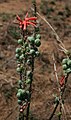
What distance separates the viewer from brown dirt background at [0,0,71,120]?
4441 millimetres

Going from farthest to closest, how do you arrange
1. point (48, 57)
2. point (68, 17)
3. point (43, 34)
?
point (68, 17)
point (43, 34)
point (48, 57)

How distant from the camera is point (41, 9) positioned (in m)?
7.87

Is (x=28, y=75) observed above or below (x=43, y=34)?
above

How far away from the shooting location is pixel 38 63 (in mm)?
5672

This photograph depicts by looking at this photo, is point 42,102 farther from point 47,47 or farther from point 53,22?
point 53,22

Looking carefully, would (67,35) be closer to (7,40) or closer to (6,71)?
(7,40)

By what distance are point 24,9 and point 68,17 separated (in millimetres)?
978

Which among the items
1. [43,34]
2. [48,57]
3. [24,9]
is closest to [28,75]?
[48,57]

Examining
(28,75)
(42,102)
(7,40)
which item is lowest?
(42,102)

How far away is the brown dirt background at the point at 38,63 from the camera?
4441 mm

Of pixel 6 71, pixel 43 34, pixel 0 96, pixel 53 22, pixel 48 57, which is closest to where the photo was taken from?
pixel 0 96

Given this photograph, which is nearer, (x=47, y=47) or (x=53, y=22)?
(x=47, y=47)

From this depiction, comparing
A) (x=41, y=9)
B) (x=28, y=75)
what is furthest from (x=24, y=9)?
(x=28, y=75)

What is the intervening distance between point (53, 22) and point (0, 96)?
3091mm
